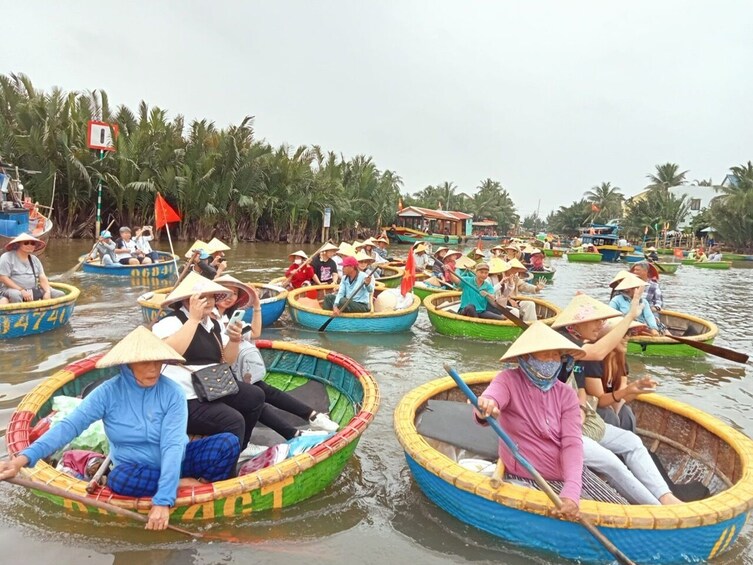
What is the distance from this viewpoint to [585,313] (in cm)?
378

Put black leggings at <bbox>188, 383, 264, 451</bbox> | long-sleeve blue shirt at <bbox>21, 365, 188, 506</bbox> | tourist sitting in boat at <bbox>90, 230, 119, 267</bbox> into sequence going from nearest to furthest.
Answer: long-sleeve blue shirt at <bbox>21, 365, 188, 506</bbox> < black leggings at <bbox>188, 383, 264, 451</bbox> < tourist sitting in boat at <bbox>90, 230, 119, 267</bbox>

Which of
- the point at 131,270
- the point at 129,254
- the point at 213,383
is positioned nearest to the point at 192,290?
the point at 213,383

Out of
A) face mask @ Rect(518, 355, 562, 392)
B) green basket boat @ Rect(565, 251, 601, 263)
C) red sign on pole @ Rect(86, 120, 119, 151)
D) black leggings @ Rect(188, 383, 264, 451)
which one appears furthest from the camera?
green basket boat @ Rect(565, 251, 601, 263)

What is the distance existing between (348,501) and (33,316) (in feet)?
19.0

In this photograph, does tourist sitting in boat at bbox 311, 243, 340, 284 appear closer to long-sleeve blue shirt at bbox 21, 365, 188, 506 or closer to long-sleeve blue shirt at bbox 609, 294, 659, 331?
long-sleeve blue shirt at bbox 609, 294, 659, 331

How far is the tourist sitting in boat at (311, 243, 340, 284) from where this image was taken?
425 inches

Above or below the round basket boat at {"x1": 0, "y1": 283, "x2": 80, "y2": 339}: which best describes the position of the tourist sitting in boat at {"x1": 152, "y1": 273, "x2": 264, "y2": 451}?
above

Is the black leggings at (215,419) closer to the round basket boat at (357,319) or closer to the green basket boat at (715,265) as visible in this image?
the round basket boat at (357,319)

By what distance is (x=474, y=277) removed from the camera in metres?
8.96

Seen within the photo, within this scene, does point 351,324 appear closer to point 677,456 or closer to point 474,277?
point 474,277

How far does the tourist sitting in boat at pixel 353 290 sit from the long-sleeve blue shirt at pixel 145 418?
5.49 m

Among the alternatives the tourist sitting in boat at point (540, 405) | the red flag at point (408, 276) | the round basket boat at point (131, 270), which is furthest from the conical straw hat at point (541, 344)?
the round basket boat at point (131, 270)

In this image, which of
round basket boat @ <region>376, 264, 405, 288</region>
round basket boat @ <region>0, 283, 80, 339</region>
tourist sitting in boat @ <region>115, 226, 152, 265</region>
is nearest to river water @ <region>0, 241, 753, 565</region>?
round basket boat @ <region>0, 283, 80, 339</region>

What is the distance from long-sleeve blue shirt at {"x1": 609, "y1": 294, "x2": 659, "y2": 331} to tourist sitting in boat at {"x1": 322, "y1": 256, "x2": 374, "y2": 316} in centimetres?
384
